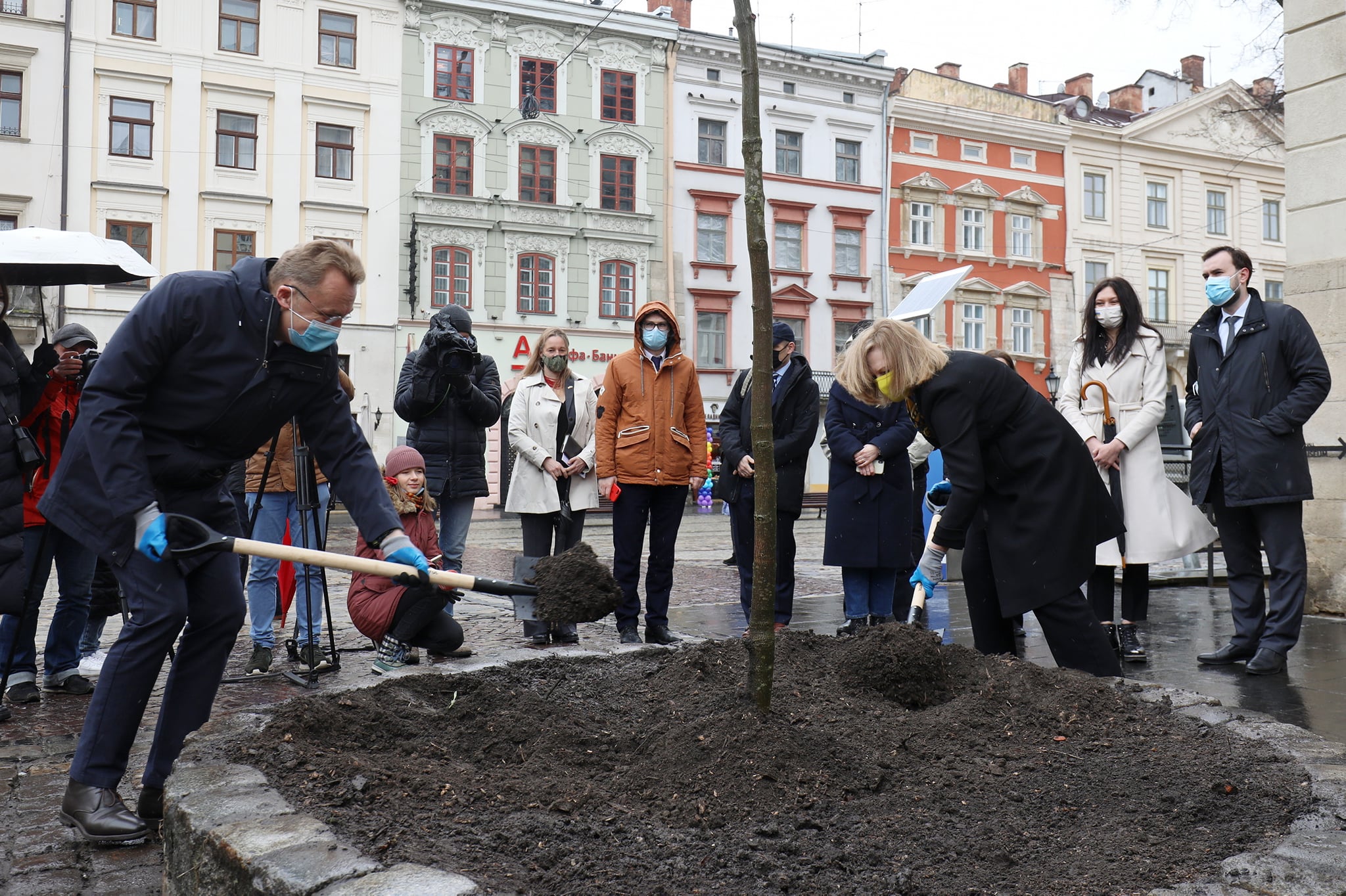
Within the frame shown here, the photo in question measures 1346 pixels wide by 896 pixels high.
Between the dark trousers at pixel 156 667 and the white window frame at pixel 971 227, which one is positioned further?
the white window frame at pixel 971 227

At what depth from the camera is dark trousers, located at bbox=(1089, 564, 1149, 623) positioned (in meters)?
6.17

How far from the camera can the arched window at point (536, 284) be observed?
31.4 m

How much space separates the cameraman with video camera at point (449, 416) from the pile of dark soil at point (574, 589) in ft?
3.71

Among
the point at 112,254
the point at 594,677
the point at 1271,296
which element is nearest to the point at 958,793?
the point at 594,677

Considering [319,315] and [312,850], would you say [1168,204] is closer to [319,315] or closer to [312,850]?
[319,315]

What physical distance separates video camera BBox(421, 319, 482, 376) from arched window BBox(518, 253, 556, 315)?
24.9 meters

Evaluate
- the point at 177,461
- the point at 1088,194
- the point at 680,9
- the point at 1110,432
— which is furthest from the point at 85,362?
the point at 1088,194

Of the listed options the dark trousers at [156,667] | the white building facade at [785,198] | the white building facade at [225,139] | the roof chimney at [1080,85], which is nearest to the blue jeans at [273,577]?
the dark trousers at [156,667]

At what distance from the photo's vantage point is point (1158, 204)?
40.1 meters

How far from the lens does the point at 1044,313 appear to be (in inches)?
1516

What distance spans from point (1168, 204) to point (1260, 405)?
37890 mm

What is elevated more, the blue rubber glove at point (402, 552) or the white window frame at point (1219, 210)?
the white window frame at point (1219, 210)

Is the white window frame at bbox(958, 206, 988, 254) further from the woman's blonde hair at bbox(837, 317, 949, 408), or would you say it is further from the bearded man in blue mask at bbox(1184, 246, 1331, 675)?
the woman's blonde hair at bbox(837, 317, 949, 408)

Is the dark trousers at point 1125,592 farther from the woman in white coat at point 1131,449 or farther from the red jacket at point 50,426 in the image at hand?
the red jacket at point 50,426
